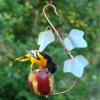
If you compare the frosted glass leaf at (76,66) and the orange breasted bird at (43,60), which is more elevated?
the orange breasted bird at (43,60)

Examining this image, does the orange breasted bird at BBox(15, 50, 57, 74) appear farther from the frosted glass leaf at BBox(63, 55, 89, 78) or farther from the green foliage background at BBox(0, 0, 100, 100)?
the green foliage background at BBox(0, 0, 100, 100)

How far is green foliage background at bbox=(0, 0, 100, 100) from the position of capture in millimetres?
3217

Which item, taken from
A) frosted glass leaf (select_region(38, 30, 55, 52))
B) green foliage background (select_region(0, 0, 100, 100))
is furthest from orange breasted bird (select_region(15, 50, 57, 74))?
green foliage background (select_region(0, 0, 100, 100))

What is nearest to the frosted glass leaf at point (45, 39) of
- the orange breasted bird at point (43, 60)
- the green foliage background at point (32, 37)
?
the orange breasted bird at point (43, 60)

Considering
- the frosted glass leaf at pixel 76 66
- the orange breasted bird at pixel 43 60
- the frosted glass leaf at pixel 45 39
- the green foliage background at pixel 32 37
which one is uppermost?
the frosted glass leaf at pixel 45 39

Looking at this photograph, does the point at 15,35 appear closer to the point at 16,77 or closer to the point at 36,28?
the point at 36,28

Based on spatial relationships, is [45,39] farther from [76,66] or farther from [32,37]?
[32,37]

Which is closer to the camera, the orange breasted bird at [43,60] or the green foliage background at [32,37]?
the orange breasted bird at [43,60]

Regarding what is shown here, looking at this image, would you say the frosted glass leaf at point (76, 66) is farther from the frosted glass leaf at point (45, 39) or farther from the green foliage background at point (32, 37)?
the green foliage background at point (32, 37)

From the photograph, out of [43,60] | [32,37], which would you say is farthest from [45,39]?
[32,37]

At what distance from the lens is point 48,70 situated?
1219 mm

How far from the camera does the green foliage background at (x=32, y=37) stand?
3217 mm

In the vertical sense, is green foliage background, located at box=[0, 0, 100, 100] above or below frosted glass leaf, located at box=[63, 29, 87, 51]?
below

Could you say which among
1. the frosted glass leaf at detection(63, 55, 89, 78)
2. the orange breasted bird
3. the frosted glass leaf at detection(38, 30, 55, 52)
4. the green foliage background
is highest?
the frosted glass leaf at detection(38, 30, 55, 52)
